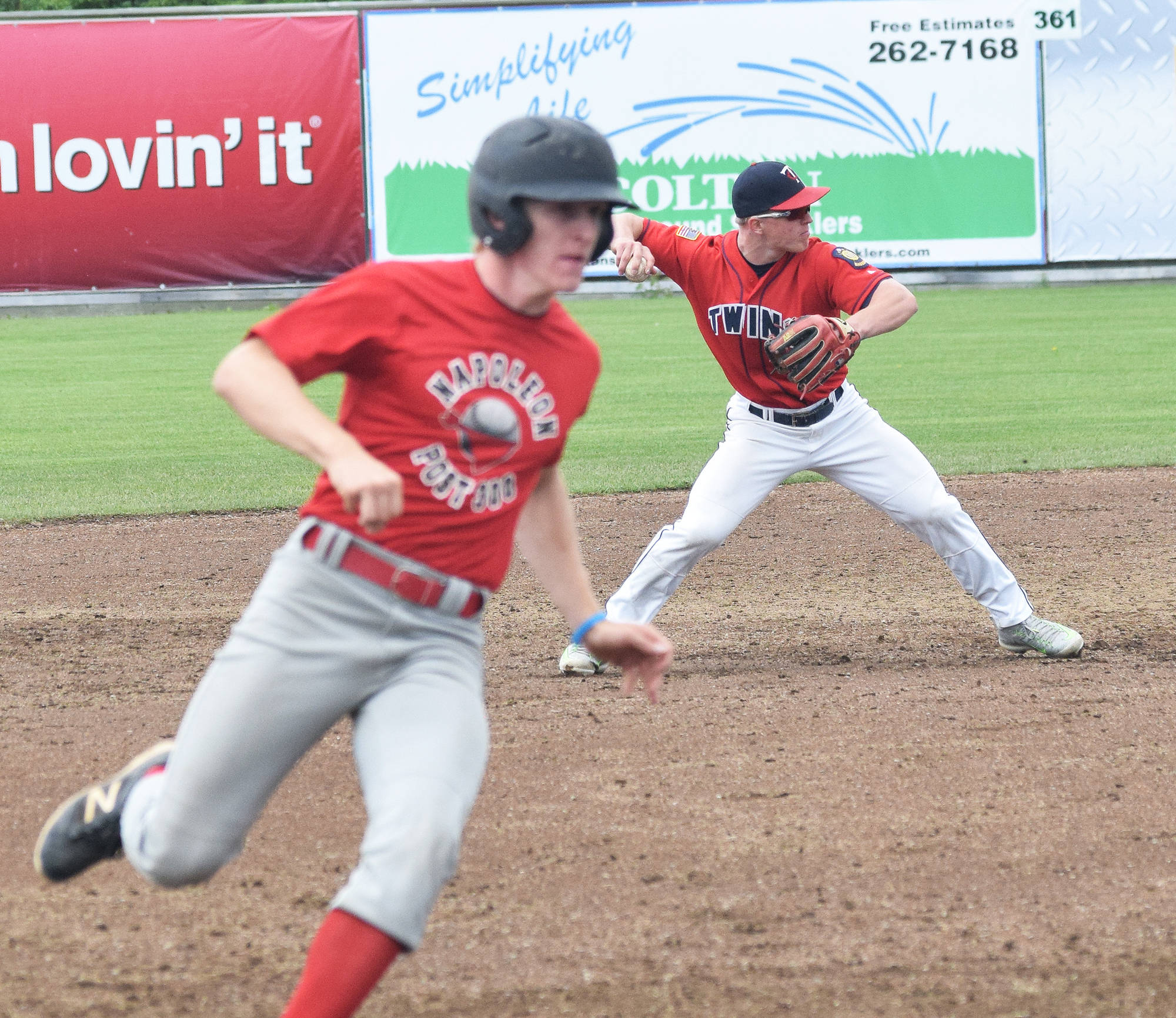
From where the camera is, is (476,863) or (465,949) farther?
(476,863)

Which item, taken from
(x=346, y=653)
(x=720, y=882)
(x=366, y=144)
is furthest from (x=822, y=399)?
(x=366, y=144)

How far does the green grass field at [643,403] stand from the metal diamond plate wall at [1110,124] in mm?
2038

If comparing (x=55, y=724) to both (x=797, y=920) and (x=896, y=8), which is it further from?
(x=896, y=8)

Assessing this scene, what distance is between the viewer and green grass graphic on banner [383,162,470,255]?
23.6 m

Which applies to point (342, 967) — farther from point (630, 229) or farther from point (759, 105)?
point (759, 105)

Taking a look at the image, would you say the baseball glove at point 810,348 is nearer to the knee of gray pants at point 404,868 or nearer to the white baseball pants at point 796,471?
the white baseball pants at point 796,471

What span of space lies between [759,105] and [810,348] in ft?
62.8

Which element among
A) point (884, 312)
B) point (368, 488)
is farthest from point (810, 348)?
point (368, 488)

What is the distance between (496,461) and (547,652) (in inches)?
152

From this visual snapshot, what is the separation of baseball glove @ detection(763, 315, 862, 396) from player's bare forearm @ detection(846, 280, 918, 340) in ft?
0.17

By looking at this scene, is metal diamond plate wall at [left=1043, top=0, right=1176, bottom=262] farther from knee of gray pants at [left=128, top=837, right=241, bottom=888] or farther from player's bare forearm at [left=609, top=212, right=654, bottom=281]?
knee of gray pants at [left=128, top=837, right=241, bottom=888]

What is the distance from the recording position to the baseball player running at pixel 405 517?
289 centimetres

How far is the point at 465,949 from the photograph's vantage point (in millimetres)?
3701

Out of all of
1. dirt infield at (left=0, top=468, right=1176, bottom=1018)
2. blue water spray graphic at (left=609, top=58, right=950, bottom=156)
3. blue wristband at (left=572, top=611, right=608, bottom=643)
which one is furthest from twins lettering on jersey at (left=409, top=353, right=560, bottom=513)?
blue water spray graphic at (left=609, top=58, right=950, bottom=156)
